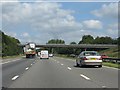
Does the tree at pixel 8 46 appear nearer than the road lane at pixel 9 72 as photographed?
No

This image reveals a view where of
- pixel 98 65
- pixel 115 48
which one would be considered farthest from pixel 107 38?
pixel 98 65

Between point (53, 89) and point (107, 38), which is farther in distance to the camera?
point (107, 38)

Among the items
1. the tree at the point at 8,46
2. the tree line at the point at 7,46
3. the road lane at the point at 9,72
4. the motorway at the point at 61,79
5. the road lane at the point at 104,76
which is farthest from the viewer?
the tree line at the point at 7,46

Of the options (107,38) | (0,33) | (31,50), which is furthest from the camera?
(107,38)

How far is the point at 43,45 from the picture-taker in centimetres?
15325

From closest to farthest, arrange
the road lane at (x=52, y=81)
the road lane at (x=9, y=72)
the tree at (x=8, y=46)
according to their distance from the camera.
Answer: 1. the road lane at (x=52, y=81)
2. the road lane at (x=9, y=72)
3. the tree at (x=8, y=46)

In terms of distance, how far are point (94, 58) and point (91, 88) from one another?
55.4 feet

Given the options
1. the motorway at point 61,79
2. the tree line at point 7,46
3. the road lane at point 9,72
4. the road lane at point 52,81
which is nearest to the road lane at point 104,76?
the motorway at point 61,79

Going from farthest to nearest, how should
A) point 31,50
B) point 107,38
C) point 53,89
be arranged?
Result: point 107,38 → point 31,50 → point 53,89

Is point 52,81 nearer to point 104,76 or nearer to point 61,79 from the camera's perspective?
point 61,79

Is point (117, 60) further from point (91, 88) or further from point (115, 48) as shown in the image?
point (115, 48)

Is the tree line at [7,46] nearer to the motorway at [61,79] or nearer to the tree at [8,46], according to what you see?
the tree at [8,46]

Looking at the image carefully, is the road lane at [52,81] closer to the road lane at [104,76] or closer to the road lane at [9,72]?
the road lane at [9,72]

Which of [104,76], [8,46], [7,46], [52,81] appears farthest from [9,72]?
[8,46]
